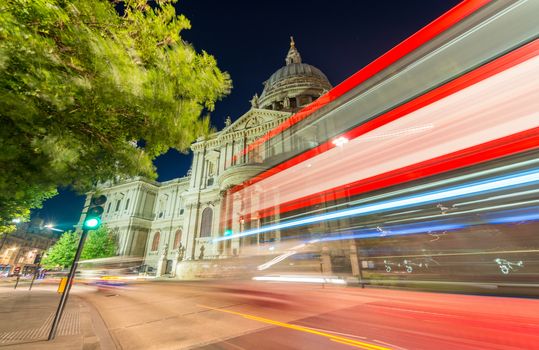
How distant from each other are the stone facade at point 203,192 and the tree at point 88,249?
6.67 feet

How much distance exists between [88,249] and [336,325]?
54498 mm

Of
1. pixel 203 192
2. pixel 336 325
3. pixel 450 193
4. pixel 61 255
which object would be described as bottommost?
pixel 336 325

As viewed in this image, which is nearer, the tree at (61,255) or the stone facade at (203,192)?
the stone facade at (203,192)

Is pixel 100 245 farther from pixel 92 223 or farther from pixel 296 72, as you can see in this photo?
pixel 296 72

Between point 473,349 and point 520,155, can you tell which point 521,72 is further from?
point 473,349

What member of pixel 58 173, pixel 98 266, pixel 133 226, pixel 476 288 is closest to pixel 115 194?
pixel 133 226

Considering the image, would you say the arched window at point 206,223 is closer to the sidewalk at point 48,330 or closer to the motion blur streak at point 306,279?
the motion blur streak at point 306,279

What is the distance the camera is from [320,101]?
10.2 metres

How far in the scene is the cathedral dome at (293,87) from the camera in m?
44.9

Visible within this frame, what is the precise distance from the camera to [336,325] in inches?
179

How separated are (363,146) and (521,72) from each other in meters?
4.01

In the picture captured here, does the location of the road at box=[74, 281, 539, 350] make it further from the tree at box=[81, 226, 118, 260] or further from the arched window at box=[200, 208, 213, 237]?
the tree at box=[81, 226, 118, 260]

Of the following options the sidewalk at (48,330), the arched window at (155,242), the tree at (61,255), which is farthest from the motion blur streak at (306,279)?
the tree at (61,255)

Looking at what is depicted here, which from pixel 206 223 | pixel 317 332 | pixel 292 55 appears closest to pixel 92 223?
pixel 317 332
